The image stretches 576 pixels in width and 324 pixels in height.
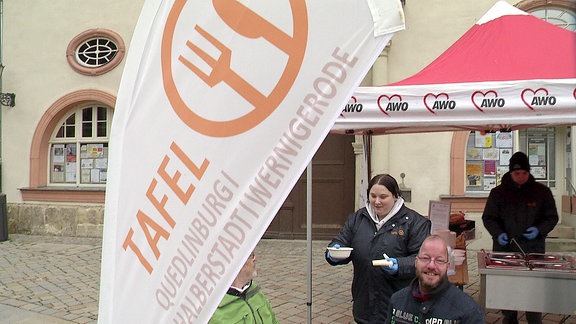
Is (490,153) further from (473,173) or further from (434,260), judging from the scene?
(434,260)

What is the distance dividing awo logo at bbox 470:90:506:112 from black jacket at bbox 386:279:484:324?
5.93 ft

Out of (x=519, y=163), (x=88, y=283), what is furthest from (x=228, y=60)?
(x=88, y=283)

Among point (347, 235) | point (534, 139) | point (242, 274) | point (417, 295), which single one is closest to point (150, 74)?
point (242, 274)

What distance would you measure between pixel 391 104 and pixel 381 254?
1326 mm

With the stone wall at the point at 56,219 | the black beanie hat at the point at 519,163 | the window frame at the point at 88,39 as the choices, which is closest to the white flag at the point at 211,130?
the black beanie hat at the point at 519,163

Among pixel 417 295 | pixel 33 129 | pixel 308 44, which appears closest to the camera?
pixel 308 44

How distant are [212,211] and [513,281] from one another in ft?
11.9

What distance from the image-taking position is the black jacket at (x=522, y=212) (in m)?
4.82

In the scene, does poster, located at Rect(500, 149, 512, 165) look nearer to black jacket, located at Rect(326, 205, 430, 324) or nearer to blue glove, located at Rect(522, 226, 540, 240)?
blue glove, located at Rect(522, 226, 540, 240)

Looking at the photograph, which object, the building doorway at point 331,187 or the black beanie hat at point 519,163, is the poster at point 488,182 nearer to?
the building doorway at point 331,187

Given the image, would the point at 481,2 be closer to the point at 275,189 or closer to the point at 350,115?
the point at 350,115

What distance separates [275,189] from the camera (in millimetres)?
1061

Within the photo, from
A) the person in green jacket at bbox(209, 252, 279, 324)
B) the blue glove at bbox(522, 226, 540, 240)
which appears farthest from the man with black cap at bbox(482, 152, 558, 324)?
the person in green jacket at bbox(209, 252, 279, 324)

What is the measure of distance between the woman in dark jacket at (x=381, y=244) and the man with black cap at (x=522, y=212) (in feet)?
6.80
